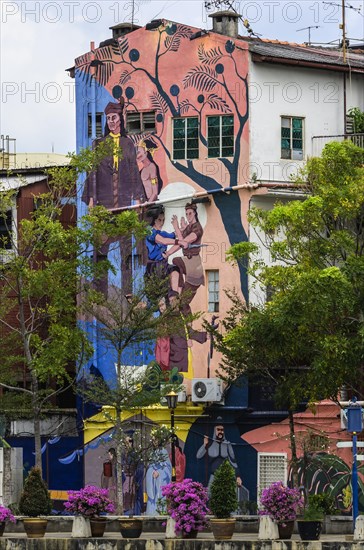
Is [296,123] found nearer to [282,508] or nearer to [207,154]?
[207,154]

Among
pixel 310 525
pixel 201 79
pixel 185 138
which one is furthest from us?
pixel 185 138

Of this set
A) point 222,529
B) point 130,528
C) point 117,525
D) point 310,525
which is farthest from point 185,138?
point 310,525

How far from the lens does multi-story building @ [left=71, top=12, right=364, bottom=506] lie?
58.8 m

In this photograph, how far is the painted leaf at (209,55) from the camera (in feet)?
197

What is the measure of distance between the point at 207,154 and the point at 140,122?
2712 millimetres

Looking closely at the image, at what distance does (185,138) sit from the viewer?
60.6m

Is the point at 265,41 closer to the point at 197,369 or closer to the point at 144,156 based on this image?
the point at 144,156

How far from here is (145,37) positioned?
61.4 meters

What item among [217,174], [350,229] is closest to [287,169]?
[217,174]

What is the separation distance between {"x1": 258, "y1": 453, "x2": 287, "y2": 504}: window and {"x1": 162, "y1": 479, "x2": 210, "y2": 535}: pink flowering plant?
34.5 ft

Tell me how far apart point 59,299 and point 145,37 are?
9645mm

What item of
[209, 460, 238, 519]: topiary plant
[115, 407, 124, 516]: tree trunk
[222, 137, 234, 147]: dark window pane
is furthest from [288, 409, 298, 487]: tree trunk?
[222, 137, 234, 147]: dark window pane

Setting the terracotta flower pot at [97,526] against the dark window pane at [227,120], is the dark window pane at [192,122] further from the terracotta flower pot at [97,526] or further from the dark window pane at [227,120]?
the terracotta flower pot at [97,526]

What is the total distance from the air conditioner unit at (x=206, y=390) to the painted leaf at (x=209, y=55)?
984 centimetres
